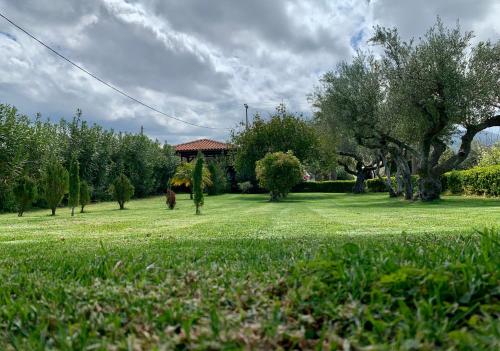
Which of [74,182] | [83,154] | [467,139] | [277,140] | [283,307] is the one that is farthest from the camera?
[277,140]

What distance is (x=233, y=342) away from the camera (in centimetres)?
204

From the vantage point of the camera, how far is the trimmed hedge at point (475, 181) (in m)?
21.1

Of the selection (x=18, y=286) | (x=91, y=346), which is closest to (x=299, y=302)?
(x=91, y=346)

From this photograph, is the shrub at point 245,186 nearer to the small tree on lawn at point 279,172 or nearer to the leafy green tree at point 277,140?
the leafy green tree at point 277,140

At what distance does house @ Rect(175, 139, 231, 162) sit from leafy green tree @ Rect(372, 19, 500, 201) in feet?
92.9

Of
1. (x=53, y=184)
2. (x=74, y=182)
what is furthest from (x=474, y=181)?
(x=53, y=184)

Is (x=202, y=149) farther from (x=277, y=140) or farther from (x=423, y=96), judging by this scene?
(x=423, y=96)

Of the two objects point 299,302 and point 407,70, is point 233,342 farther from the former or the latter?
point 407,70

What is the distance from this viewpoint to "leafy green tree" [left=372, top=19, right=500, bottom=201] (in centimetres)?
1794

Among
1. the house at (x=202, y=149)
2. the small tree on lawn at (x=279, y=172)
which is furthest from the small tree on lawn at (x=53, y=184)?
the house at (x=202, y=149)

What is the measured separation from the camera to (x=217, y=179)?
121 feet

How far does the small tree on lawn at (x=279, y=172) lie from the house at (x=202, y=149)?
66.7 feet

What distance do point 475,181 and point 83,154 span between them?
936 inches

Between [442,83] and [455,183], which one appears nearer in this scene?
[442,83]
